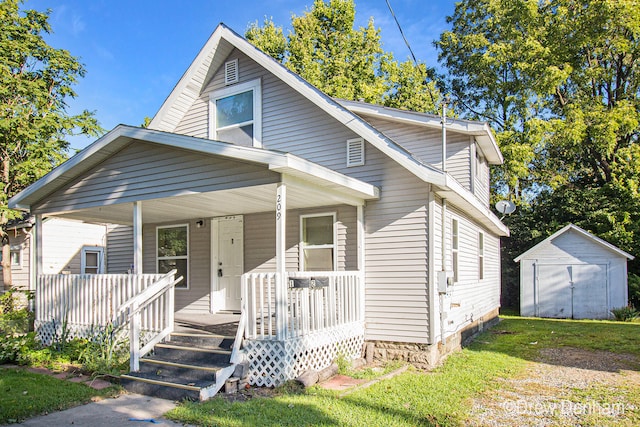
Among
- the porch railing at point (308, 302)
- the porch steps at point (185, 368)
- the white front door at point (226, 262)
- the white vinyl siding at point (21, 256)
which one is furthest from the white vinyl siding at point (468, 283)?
the white vinyl siding at point (21, 256)

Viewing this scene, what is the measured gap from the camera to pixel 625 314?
51.5 ft

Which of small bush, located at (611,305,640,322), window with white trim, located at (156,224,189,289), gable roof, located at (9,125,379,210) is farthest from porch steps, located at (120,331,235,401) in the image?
small bush, located at (611,305,640,322)

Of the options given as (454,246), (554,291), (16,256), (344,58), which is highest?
(344,58)

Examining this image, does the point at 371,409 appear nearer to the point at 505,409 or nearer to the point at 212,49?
the point at 505,409

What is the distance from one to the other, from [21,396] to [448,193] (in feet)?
22.9

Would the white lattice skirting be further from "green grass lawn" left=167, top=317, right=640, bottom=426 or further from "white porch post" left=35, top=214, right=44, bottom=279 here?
"white porch post" left=35, top=214, right=44, bottom=279

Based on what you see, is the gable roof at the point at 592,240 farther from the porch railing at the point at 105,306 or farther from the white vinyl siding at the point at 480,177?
the porch railing at the point at 105,306

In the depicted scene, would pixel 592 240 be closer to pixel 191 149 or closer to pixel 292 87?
pixel 292 87

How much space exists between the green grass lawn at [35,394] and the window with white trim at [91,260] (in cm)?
1029

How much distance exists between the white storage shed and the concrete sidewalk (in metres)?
15.0

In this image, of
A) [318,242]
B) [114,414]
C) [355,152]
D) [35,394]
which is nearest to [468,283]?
[318,242]

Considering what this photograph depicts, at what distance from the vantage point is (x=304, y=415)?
5301 mm

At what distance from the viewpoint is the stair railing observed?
7035mm

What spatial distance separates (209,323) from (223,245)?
6.88ft
